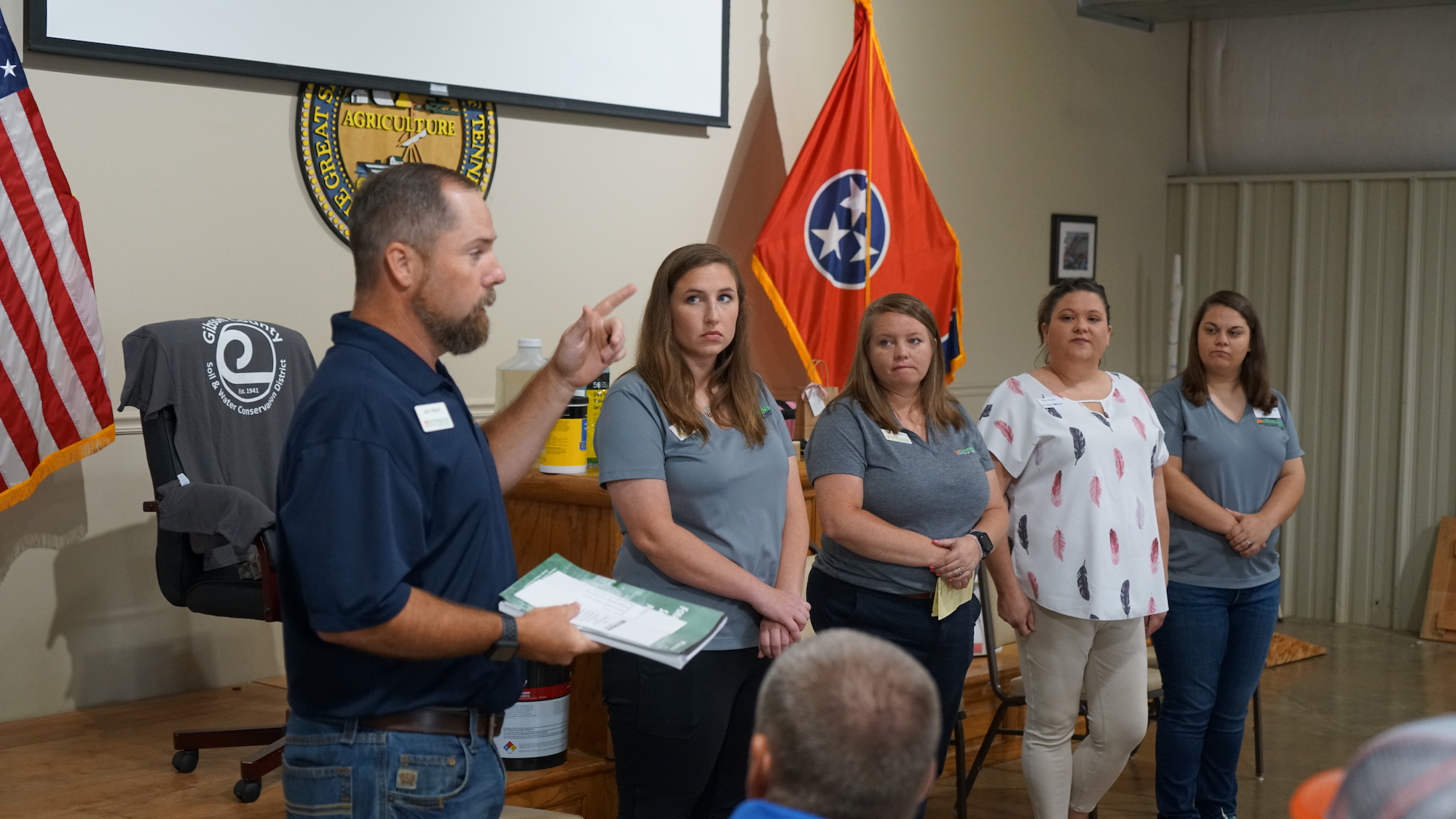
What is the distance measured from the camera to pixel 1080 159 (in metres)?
6.69

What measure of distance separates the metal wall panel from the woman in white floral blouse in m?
3.95

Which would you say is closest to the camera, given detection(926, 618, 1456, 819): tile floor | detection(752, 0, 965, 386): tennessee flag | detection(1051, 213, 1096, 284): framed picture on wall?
detection(926, 618, 1456, 819): tile floor

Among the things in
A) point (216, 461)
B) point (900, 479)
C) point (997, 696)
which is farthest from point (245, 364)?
point (997, 696)

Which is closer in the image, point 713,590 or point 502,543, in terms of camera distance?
point 502,543

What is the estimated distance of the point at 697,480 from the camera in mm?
2545

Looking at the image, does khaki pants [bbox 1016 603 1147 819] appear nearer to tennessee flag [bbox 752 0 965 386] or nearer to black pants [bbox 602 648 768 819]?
black pants [bbox 602 648 768 819]

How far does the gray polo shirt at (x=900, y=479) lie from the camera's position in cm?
292

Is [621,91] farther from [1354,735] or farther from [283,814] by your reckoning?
[1354,735]

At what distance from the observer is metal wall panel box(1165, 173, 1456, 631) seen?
6488 millimetres

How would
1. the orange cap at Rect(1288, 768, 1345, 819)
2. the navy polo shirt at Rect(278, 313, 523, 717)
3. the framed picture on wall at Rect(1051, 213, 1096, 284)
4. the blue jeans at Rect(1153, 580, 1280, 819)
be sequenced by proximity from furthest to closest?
the framed picture on wall at Rect(1051, 213, 1096, 284)
the blue jeans at Rect(1153, 580, 1280, 819)
the navy polo shirt at Rect(278, 313, 523, 717)
the orange cap at Rect(1288, 768, 1345, 819)

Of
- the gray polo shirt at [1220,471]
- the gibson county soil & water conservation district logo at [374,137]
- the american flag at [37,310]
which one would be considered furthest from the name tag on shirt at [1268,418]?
the american flag at [37,310]

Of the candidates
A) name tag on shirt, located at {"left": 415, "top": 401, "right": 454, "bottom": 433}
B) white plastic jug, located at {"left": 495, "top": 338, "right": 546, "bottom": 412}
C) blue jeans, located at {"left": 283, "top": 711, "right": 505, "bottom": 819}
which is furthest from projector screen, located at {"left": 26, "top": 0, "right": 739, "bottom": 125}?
blue jeans, located at {"left": 283, "top": 711, "right": 505, "bottom": 819}

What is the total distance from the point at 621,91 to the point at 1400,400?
4.30 metres

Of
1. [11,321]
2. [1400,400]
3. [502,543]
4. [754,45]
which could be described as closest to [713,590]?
[502,543]
